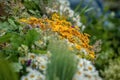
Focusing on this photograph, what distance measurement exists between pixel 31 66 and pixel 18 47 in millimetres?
183

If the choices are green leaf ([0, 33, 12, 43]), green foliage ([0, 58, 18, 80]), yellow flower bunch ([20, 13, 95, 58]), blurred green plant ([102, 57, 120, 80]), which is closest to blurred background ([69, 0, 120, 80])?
blurred green plant ([102, 57, 120, 80])

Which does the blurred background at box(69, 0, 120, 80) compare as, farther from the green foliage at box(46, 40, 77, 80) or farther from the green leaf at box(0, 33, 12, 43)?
the green foliage at box(46, 40, 77, 80)

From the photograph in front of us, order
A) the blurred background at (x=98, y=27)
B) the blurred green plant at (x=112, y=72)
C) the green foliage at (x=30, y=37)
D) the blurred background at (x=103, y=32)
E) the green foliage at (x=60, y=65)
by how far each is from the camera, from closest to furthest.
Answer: the green foliage at (x=60, y=65) < the green foliage at (x=30, y=37) < the blurred background at (x=98, y=27) < the blurred background at (x=103, y=32) < the blurred green plant at (x=112, y=72)

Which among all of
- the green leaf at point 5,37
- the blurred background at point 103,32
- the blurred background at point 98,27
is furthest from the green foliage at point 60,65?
the blurred background at point 103,32

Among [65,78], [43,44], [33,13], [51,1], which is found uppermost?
[51,1]

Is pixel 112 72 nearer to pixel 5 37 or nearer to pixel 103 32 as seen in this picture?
pixel 103 32

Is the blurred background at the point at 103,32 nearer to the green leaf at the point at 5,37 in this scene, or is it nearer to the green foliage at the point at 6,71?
the green leaf at the point at 5,37

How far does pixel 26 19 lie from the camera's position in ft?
10.3

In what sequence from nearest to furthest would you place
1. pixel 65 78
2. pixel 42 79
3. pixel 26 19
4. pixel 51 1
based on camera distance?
pixel 65 78 → pixel 42 79 → pixel 26 19 → pixel 51 1

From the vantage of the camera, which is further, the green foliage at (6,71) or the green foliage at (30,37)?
the green foliage at (30,37)

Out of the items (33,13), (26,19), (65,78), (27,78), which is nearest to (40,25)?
(26,19)

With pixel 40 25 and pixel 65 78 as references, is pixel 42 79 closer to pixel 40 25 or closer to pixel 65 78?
pixel 65 78

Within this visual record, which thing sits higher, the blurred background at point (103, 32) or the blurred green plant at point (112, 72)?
the blurred background at point (103, 32)

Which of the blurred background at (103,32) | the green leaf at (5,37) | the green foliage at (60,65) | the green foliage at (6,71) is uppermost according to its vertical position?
the blurred background at (103,32)
